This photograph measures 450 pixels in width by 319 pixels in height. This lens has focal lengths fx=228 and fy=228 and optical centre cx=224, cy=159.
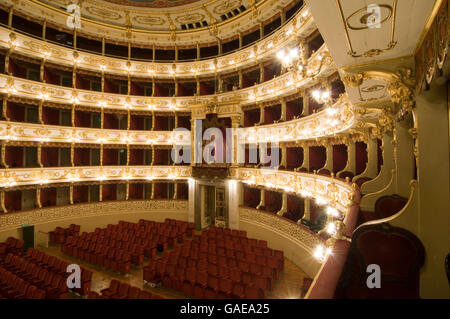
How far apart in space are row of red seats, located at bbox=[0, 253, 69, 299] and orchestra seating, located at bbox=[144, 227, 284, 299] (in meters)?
2.71

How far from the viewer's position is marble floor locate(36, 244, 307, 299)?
8.38m

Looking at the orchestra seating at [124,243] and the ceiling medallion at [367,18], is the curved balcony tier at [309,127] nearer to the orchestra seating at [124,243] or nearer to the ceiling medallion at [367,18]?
the ceiling medallion at [367,18]

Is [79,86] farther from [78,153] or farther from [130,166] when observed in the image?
[130,166]

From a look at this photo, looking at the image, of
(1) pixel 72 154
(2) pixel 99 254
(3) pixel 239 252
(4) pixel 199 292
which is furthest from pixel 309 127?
(1) pixel 72 154

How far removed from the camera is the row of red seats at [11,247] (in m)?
10.2

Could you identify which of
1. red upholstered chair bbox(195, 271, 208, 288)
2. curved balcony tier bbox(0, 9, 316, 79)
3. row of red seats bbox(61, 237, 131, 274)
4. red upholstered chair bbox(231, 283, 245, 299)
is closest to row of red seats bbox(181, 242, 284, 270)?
red upholstered chair bbox(195, 271, 208, 288)

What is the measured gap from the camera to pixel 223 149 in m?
14.9

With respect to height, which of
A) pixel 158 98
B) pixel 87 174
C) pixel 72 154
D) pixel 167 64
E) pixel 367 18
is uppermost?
pixel 167 64

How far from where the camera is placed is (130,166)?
15.9 meters

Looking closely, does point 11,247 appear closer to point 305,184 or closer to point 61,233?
point 61,233

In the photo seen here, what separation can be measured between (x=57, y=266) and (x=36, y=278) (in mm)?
935

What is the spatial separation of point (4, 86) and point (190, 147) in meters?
10.5

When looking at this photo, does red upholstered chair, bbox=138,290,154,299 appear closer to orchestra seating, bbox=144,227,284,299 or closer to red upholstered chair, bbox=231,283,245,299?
orchestra seating, bbox=144,227,284,299
